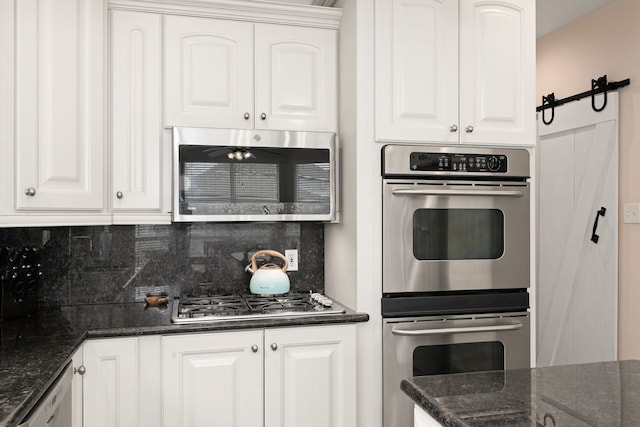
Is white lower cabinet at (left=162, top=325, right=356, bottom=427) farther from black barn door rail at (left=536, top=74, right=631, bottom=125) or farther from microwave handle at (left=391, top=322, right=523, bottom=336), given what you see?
black barn door rail at (left=536, top=74, right=631, bottom=125)

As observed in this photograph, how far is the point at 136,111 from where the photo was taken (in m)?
2.28

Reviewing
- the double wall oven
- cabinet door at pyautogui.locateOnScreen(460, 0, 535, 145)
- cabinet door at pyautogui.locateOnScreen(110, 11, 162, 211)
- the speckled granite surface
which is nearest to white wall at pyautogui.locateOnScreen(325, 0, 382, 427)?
the double wall oven

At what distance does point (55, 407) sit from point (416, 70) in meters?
1.92

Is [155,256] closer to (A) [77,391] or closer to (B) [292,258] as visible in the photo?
(B) [292,258]

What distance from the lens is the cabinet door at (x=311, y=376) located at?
2.14 meters

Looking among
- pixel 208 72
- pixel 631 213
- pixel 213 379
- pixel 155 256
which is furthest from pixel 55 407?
pixel 631 213

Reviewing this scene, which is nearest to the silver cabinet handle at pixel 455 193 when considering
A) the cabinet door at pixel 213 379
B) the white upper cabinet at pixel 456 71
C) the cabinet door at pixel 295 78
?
the white upper cabinet at pixel 456 71

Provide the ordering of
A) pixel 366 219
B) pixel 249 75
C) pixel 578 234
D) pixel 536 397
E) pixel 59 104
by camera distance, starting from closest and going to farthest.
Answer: pixel 536 397 → pixel 59 104 → pixel 366 219 → pixel 249 75 → pixel 578 234

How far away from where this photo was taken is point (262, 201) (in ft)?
7.68

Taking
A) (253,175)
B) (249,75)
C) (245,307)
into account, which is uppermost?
(249,75)

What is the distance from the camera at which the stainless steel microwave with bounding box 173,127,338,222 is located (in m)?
2.25

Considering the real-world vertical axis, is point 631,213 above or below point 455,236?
above

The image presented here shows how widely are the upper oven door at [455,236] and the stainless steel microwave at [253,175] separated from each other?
32 centimetres

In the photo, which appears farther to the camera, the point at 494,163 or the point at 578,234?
the point at 578,234
